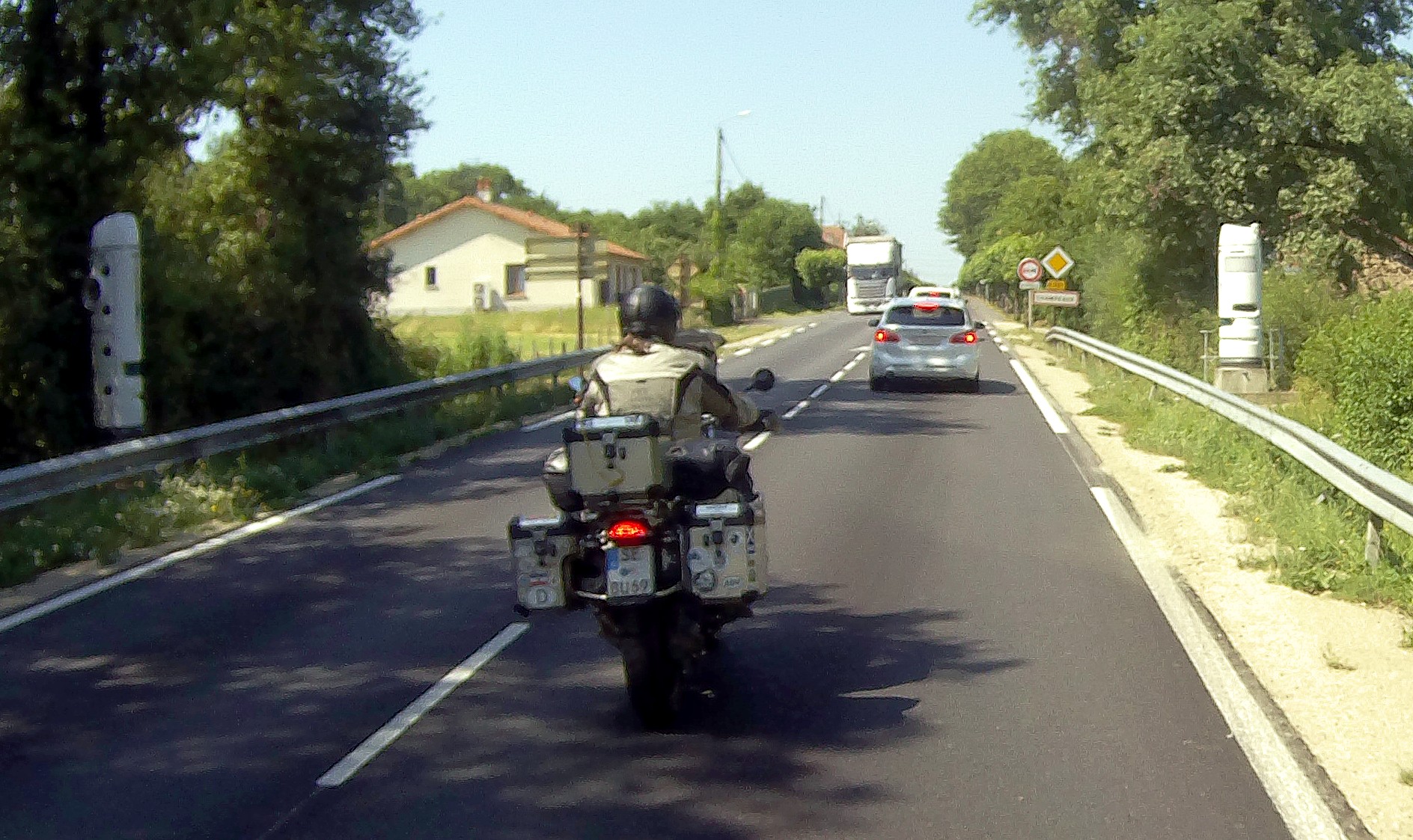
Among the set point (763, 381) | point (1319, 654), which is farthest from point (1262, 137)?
point (763, 381)

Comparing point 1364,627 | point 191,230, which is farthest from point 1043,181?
point 1364,627

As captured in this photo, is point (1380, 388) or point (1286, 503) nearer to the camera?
point (1286, 503)

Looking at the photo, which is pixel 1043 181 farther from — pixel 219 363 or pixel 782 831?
pixel 782 831

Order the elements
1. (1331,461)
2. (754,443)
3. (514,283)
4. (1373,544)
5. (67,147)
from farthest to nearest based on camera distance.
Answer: (514,283), (754,443), (67,147), (1331,461), (1373,544)

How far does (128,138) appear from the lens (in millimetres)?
14805

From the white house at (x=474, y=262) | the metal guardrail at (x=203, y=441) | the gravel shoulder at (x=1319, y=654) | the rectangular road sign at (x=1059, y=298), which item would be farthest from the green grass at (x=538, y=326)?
the gravel shoulder at (x=1319, y=654)

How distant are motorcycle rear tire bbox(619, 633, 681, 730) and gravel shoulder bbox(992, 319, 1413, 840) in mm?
2475

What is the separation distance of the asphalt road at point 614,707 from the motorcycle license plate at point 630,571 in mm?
611

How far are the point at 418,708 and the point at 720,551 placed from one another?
1.51m

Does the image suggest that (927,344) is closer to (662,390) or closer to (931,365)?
(931,365)

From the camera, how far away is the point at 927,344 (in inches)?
959

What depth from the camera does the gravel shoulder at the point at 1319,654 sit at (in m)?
5.64

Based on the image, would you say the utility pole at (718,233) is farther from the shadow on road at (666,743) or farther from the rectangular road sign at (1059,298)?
the shadow on road at (666,743)

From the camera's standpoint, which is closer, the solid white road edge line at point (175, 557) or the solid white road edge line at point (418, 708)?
the solid white road edge line at point (418, 708)
